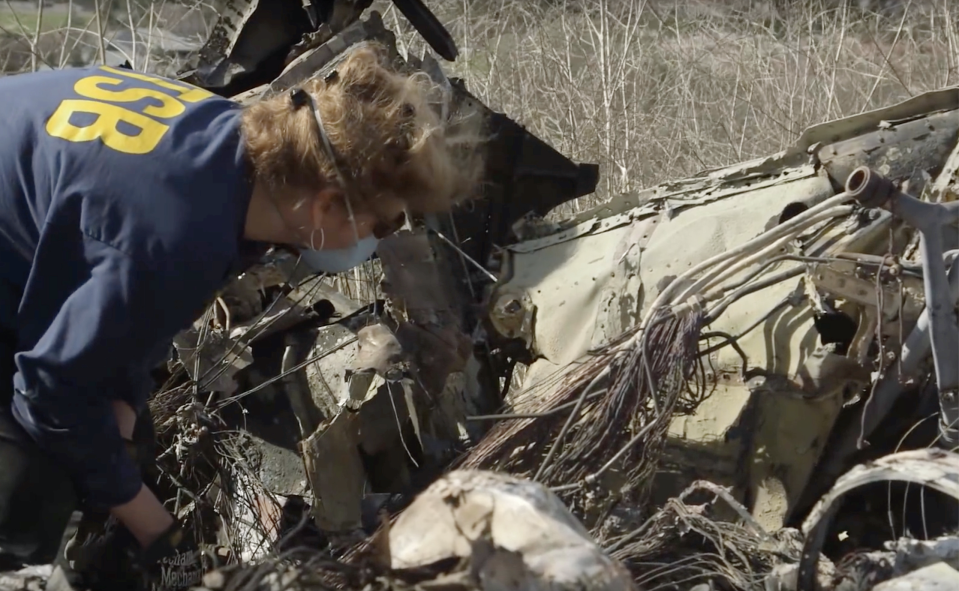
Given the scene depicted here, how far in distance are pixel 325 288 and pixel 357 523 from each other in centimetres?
101

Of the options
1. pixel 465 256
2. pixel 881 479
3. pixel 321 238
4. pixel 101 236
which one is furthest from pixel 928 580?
pixel 465 256

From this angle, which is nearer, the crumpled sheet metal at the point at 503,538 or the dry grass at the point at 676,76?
the crumpled sheet metal at the point at 503,538

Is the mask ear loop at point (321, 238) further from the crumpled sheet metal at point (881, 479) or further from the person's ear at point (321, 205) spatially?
the crumpled sheet metal at point (881, 479)

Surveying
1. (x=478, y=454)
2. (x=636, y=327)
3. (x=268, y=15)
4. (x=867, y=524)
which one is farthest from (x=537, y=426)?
(x=268, y=15)

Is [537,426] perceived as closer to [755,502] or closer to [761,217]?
[755,502]

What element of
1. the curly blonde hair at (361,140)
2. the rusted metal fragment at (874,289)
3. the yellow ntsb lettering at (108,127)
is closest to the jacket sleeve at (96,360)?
the yellow ntsb lettering at (108,127)

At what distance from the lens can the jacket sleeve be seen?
1726mm

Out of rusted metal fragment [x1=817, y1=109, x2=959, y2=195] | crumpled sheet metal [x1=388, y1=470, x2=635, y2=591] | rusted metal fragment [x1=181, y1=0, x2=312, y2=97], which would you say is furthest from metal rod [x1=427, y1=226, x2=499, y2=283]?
crumpled sheet metal [x1=388, y1=470, x2=635, y2=591]

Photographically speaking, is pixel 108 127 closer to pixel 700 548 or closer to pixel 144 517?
pixel 144 517

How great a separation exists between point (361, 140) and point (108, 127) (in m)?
0.46

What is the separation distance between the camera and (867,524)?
259 centimetres

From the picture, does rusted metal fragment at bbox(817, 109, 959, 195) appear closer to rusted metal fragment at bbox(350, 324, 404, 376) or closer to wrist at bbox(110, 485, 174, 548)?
rusted metal fragment at bbox(350, 324, 404, 376)

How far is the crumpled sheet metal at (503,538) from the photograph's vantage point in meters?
1.53

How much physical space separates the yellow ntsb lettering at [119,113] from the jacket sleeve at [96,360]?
0.67ft
